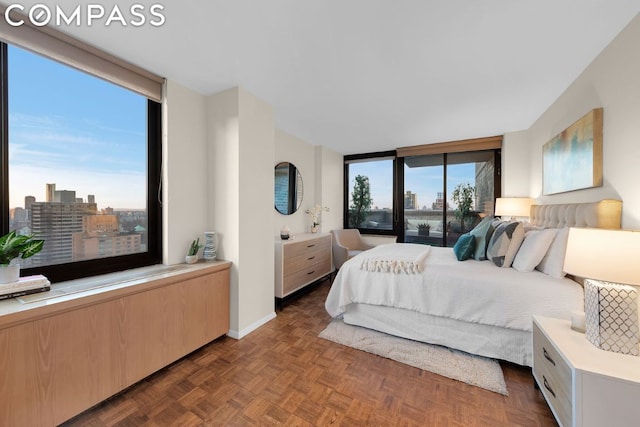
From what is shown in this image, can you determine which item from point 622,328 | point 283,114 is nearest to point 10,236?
point 283,114

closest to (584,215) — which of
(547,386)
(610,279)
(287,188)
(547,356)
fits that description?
(610,279)

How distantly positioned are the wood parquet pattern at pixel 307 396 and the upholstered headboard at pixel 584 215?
1212 mm

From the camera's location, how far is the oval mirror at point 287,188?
3.58 m

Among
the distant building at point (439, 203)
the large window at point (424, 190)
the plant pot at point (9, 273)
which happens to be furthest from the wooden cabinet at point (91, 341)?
the distant building at point (439, 203)

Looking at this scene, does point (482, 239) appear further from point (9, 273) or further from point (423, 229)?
point (9, 273)

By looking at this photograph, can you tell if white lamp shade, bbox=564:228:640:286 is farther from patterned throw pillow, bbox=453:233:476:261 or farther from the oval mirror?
the oval mirror

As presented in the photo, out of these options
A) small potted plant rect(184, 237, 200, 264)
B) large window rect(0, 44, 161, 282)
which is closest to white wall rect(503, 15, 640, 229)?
small potted plant rect(184, 237, 200, 264)

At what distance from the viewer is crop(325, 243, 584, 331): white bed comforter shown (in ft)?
5.67

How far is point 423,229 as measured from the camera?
457cm

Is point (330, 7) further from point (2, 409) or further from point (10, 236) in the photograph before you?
point (2, 409)

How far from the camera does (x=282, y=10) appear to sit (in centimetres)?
140

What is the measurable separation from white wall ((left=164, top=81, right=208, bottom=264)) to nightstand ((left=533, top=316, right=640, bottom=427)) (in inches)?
109

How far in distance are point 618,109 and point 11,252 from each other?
3847 millimetres

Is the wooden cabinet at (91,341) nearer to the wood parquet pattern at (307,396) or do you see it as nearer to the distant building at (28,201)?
the wood parquet pattern at (307,396)
